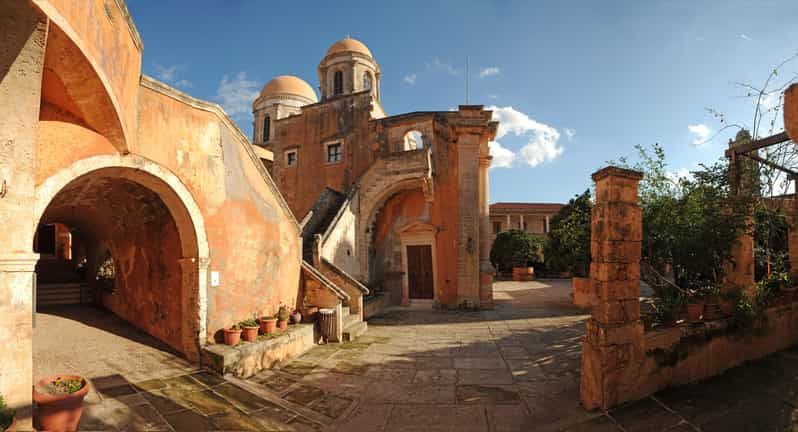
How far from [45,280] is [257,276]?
28.0 feet

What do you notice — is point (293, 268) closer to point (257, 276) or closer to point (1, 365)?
point (257, 276)

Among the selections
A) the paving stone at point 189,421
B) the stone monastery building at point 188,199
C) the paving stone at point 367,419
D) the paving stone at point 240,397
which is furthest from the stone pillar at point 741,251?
the paving stone at point 189,421

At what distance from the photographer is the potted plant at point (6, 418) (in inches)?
124

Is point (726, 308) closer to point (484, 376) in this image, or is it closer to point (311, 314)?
point (484, 376)

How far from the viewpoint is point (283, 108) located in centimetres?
2866

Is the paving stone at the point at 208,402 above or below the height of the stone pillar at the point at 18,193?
below

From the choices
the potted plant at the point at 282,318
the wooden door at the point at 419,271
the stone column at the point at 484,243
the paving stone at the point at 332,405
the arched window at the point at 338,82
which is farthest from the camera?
the arched window at the point at 338,82

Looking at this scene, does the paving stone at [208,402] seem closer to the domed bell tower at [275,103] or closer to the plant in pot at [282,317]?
the plant in pot at [282,317]

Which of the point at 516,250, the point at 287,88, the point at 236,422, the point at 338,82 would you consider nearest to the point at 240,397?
the point at 236,422

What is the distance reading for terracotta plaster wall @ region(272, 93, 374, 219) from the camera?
664 inches

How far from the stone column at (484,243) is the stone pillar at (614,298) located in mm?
9038

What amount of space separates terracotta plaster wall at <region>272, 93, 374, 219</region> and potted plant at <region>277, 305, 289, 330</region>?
8821 millimetres

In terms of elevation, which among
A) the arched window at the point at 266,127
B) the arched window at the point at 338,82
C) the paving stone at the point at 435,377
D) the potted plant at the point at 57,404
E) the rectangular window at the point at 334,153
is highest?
the arched window at the point at 338,82

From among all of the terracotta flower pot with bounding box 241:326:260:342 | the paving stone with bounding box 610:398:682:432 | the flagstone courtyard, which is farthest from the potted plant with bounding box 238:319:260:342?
the paving stone with bounding box 610:398:682:432
